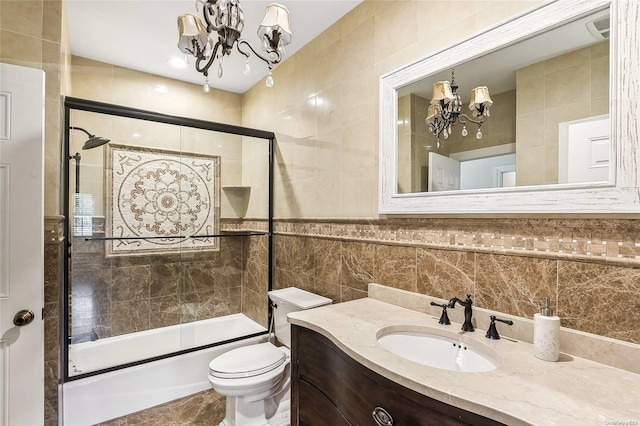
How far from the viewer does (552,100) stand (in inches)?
43.7

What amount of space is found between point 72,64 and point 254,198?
1.80 meters

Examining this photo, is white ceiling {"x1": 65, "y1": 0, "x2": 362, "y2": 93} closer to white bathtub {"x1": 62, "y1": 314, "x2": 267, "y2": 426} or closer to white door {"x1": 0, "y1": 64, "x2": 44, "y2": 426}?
white door {"x1": 0, "y1": 64, "x2": 44, "y2": 426}

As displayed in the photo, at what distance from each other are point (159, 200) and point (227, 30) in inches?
64.6

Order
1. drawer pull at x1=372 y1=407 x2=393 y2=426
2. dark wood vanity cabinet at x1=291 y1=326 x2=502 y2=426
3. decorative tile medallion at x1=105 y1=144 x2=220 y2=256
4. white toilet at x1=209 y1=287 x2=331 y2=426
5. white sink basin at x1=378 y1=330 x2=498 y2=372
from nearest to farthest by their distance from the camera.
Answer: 1. dark wood vanity cabinet at x1=291 y1=326 x2=502 y2=426
2. drawer pull at x1=372 y1=407 x2=393 y2=426
3. white sink basin at x1=378 y1=330 x2=498 y2=372
4. white toilet at x1=209 y1=287 x2=331 y2=426
5. decorative tile medallion at x1=105 y1=144 x2=220 y2=256

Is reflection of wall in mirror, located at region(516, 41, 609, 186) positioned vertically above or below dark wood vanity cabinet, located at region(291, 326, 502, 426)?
above

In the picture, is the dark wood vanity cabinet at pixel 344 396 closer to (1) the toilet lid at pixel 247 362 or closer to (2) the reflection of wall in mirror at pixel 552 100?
(1) the toilet lid at pixel 247 362

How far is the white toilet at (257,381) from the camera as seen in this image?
1.72 meters

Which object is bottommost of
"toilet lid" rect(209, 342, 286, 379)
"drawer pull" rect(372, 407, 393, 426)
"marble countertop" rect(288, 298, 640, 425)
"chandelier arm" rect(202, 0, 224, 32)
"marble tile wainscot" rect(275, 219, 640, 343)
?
"toilet lid" rect(209, 342, 286, 379)

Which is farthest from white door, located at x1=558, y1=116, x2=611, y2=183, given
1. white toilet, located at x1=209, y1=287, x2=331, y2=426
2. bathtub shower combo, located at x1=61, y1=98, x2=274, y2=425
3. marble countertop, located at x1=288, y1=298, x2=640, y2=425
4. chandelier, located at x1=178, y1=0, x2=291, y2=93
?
bathtub shower combo, located at x1=61, y1=98, x2=274, y2=425

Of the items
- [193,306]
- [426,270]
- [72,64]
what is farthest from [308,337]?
[72,64]

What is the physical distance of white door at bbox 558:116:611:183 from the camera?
99 cm

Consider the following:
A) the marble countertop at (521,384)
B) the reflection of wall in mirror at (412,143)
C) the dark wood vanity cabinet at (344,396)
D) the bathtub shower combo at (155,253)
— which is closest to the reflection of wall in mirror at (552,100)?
the reflection of wall in mirror at (412,143)

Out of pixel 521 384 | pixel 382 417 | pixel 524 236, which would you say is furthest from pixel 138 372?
pixel 524 236

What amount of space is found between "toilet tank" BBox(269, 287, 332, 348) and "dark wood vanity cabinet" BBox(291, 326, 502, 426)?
53 cm
